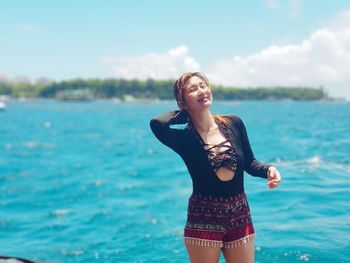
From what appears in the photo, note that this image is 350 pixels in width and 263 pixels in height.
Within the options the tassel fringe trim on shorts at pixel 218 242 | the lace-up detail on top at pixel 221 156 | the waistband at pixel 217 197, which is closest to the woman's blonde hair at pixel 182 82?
the lace-up detail on top at pixel 221 156

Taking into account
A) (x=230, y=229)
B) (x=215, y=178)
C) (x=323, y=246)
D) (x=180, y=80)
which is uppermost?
(x=180, y=80)

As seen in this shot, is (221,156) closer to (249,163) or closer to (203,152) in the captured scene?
(203,152)

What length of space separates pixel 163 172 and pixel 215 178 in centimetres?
1433

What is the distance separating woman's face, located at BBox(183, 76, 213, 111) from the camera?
13.2ft

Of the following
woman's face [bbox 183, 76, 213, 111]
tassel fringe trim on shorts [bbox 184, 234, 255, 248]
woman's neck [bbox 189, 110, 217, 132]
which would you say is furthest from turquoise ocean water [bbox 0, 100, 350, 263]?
woman's face [bbox 183, 76, 213, 111]

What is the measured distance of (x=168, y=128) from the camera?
4.11m

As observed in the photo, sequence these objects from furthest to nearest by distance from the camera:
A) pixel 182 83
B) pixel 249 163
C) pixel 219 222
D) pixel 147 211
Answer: pixel 147 211 → pixel 249 163 → pixel 182 83 → pixel 219 222

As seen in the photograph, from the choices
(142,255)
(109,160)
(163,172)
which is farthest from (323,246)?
(109,160)

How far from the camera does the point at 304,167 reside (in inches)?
603

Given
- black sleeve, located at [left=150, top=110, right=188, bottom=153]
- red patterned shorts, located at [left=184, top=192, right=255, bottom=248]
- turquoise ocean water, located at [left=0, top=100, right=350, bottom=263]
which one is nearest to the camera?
red patterned shorts, located at [left=184, top=192, right=255, bottom=248]

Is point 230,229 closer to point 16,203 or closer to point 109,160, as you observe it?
point 16,203

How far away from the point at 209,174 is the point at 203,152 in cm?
20

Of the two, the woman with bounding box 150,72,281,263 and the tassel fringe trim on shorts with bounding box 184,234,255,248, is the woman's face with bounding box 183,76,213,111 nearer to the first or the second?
the woman with bounding box 150,72,281,263

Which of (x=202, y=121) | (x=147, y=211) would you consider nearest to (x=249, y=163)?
(x=202, y=121)
